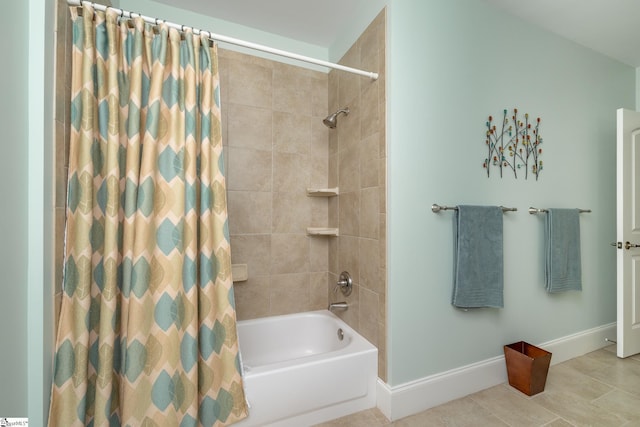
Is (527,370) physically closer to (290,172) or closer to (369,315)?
(369,315)

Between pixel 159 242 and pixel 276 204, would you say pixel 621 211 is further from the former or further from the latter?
pixel 159 242

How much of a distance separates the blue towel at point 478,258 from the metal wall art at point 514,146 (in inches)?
13.5

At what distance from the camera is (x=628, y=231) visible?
202 centimetres

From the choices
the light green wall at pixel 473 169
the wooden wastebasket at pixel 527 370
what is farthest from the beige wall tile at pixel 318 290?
the wooden wastebasket at pixel 527 370

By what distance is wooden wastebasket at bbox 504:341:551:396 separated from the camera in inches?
64.9

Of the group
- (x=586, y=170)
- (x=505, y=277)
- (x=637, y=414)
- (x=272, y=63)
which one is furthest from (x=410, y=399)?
(x=272, y=63)

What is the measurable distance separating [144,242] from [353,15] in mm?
1918

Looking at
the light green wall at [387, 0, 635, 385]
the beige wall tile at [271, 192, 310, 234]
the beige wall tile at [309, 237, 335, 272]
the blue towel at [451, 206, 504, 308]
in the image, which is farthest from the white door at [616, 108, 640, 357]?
the beige wall tile at [271, 192, 310, 234]

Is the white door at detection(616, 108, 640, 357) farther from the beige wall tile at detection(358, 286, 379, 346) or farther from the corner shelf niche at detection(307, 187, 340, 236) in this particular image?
the corner shelf niche at detection(307, 187, 340, 236)

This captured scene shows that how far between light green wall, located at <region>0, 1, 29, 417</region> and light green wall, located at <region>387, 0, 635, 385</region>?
4.97 ft

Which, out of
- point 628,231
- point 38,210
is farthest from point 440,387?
point 38,210

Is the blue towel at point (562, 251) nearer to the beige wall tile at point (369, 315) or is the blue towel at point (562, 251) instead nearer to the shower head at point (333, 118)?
the beige wall tile at point (369, 315)

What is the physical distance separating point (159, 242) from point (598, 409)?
249cm

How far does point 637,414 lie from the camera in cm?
150
